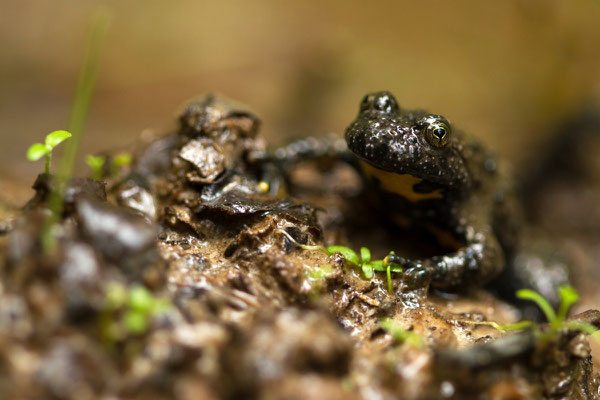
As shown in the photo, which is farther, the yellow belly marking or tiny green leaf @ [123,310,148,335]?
the yellow belly marking

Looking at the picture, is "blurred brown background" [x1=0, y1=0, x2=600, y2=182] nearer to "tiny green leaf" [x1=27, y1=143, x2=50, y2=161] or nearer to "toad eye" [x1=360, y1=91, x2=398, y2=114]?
"toad eye" [x1=360, y1=91, x2=398, y2=114]

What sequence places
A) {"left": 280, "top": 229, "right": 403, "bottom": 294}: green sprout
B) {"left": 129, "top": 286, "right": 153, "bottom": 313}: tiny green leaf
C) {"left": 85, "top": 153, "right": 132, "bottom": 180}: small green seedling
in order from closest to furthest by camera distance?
{"left": 129, "top": 286, "right": 153, "bottom": 313}: tiny green leaf < {"left": 280, "top": 229, "right": 403, "bottom": 294}: green sprout < {"left": 85, "top": 153, "right": 132, "bottom": 180}: small green seedling

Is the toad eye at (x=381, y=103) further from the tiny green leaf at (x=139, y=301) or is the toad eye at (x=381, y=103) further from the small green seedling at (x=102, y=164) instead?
the tiny green leaf at (x=139, y=301)

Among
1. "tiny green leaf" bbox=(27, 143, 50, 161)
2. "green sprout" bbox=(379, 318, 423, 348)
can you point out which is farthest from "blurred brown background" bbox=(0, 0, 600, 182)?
"green sprout" bbox=(379, 318, 423, 348)

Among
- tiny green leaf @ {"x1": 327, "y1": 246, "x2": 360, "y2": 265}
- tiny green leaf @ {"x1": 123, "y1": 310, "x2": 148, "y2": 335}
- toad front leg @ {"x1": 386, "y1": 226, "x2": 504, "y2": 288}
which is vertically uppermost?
tiny green leaf @ {"x1": 123, "y1": 310, "x2": 148, "y2": 335}

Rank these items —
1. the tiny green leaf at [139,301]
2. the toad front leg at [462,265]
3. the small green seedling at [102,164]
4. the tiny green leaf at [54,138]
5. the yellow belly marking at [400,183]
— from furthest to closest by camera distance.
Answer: the yellow belly marking at [400,183], the small green seedling at [102,164], the toad front leg at [462,265], the tiny green leaf at [54,138], the tiny green leaf at [139,301]

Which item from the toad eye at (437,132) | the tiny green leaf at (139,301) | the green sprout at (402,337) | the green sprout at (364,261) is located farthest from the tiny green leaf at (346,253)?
the tiny green leaf at (139,301)

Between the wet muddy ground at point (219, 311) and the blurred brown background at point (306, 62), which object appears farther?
the blurred brown background at point (306, 62)

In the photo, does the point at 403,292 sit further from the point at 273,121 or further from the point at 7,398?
the point at 273,121
